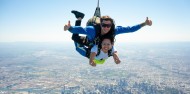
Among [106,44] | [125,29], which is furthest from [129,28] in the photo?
[106,44]

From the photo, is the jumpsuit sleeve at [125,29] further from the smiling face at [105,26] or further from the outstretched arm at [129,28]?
the smiling face at [105,26]

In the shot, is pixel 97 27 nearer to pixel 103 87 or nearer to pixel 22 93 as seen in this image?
pixel 22 93

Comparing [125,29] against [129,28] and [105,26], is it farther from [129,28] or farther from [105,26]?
[105,26]

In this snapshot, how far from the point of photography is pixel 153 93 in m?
72.2

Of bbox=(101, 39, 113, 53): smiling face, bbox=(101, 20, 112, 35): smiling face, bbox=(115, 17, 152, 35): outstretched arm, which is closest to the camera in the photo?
bbox=(101, 20, 112, 35): smiling face

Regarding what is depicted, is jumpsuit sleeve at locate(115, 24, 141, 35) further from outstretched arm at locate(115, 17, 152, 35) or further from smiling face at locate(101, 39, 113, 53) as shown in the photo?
smiling face at locate(101, 39, 113, 53)

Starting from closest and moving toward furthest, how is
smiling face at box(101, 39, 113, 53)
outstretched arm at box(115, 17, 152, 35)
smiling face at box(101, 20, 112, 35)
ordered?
1. smiling face at box(101, 20, 112, 35)
2. smiling face at box(101, 39, 113, 53)
3. outstretched arm at box(115, 17, 152, 35)

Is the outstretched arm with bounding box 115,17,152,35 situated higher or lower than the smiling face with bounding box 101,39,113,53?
higher

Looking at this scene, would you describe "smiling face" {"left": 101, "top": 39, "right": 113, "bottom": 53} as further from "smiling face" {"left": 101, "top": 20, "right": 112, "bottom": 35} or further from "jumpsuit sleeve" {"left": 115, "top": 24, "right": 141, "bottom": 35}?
"jumpsuit sleeve" {"left": 115, "top": 24, "right": 141, "bottom": 35}

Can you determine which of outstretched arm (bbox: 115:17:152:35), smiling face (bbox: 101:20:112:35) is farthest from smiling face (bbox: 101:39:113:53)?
outstretched arm (bbox: 115:17:152:35)

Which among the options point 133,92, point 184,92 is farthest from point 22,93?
point 184,92

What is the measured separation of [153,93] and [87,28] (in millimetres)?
70959

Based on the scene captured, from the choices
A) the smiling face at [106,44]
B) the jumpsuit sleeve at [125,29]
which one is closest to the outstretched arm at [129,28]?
the jumpsuit sleeve at [125,29]

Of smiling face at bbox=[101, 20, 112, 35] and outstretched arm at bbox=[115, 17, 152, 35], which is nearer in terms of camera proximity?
smiling face at bbox=[101, 20, 112, 35]
